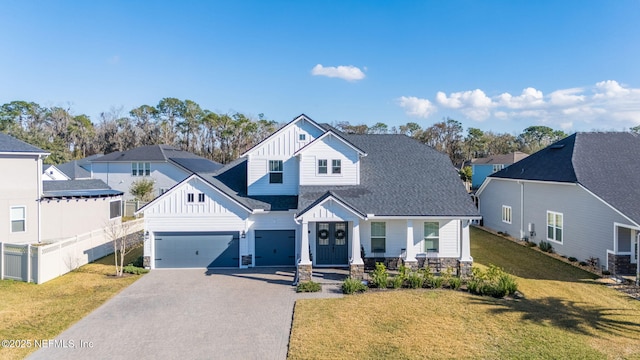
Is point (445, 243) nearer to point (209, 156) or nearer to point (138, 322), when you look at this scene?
point (138, 322)

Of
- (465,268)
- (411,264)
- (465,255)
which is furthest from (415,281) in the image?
(465,255)

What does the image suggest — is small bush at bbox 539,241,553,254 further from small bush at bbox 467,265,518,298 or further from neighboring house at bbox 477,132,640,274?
small bush at bbox 467,265,518,298

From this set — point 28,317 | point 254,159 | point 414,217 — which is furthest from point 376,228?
point 28,317

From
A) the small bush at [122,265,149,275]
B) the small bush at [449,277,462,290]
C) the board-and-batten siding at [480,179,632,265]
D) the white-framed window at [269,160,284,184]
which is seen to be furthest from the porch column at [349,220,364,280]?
the board-and-batten siding at [480,179,632,265]

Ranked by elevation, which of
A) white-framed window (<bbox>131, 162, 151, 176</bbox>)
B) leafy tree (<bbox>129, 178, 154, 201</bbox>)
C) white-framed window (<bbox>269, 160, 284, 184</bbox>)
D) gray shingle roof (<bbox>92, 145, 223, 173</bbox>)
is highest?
gray shingle roof (<bbox>92, 145, 223, 173</bbox>)

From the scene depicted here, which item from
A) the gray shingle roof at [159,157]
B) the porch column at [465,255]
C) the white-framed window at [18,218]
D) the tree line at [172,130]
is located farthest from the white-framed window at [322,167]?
the tree line at [172,130]

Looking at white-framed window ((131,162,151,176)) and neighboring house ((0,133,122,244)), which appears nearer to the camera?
neighboring house ((0,133,122,244))
